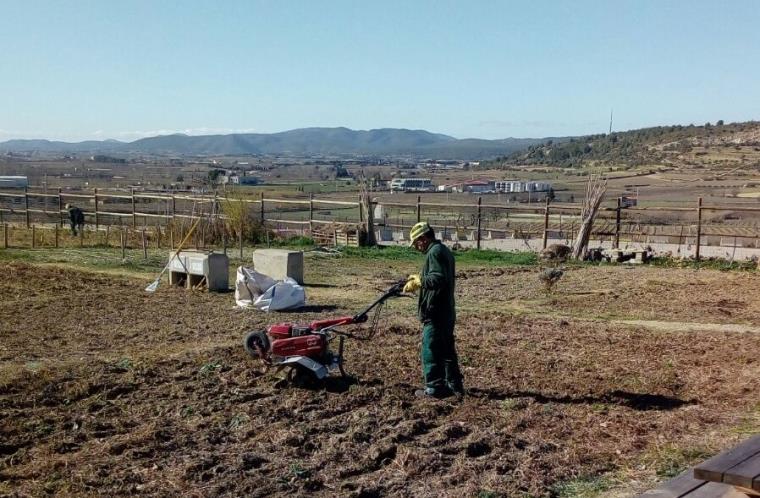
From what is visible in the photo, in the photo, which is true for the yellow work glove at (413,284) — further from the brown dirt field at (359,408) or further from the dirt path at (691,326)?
the dirt path at (691,326)

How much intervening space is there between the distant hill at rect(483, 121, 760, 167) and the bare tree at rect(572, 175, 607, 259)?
5548 cm

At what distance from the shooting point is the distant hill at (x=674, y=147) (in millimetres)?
91000

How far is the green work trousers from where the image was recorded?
7.78 m

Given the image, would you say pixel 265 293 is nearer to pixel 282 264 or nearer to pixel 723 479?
pixel 282 264

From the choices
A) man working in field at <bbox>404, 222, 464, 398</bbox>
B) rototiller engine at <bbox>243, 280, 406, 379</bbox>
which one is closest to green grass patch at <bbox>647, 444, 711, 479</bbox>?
man working in field at <bbox>404, 222, 464, 398</bbox>

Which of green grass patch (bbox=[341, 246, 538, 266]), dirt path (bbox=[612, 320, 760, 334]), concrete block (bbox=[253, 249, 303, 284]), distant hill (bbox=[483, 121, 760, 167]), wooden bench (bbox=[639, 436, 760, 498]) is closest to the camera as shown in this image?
wooden bench (bbox=[639, 436, 760, 498])

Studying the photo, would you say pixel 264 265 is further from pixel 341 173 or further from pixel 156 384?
pixel 341 173

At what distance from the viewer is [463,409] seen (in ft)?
24.3

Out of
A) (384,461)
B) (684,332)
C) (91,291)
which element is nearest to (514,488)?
(384,461)

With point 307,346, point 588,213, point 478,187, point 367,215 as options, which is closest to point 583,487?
point 307,346

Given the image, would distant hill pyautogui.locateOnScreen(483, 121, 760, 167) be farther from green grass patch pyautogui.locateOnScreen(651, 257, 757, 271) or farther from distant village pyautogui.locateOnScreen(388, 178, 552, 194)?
green grass patch pyautogui.locateOnScreen(651, 257, 757, 271)

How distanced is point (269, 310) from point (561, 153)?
420 feet

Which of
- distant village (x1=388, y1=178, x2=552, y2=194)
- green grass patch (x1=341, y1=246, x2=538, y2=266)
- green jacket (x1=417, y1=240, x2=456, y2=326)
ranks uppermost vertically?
Answer: green jacket (x1=417, y1=240, x2=456, y2=326)

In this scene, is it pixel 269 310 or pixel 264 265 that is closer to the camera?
pixel 269 310
